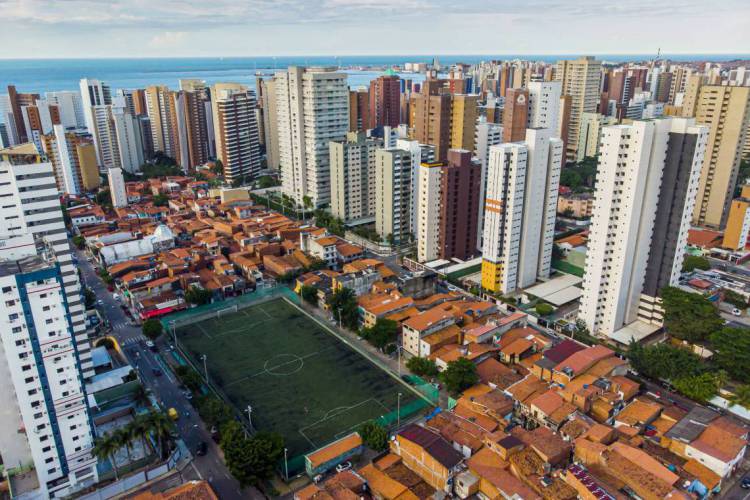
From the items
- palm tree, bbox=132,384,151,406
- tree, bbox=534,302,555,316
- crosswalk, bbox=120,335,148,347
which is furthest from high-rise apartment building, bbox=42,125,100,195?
tree, bbox=534,302,555,316

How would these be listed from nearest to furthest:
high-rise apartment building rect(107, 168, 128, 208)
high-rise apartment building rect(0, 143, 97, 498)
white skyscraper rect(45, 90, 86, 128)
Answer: high-rise apartment building rect(0, 143, 97, 498) → high-rise apartment building rect(107, 168, 128, 208) → white skyscraper rect(45, 90, 86, 128)

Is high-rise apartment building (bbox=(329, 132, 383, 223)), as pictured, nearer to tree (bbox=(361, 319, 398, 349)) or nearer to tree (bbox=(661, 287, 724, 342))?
tree (bbox=(361, 319, 398, 349))

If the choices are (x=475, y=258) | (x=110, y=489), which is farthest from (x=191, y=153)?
(x=110, y=489)

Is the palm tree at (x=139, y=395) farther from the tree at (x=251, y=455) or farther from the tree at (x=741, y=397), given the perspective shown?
the tree at (x=741, y=397)

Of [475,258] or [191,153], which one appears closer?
[475,258]

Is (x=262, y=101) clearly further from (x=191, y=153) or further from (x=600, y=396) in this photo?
(x=600, y=396)
